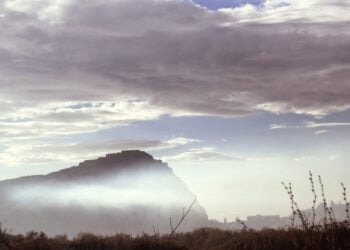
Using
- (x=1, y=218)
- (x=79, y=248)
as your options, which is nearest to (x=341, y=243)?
(x=79, y=248)

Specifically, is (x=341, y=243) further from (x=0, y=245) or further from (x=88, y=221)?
(x=88, y=221)

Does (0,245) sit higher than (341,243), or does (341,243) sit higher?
(0,245)

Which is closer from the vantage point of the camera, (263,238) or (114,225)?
(263,238)

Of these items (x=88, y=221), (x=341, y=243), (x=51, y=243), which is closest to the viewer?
(x=341, y=243)

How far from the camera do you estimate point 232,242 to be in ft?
43.8

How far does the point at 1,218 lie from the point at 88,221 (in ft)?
96.6

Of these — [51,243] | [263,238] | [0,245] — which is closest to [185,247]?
[263,238]

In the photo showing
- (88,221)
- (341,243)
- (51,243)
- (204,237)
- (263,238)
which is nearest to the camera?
(341,243)

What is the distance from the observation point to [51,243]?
14.5 metres

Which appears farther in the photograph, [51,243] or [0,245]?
[51,243]

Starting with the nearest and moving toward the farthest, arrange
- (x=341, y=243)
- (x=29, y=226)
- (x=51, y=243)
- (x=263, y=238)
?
1. (x=341, y=243)
2. (x=263, y=238)
3. (x=51, y=243)
4. (x=29, y=226)

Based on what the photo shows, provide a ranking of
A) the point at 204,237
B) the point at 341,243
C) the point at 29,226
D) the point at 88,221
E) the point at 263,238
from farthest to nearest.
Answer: the point at 88,221, the point at 29,226, the point at 204,237, the point at 263,238, the point at 341,243

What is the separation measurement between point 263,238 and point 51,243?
5.35 metres

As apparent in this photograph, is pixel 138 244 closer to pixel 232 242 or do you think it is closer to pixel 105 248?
pixel 105 248
